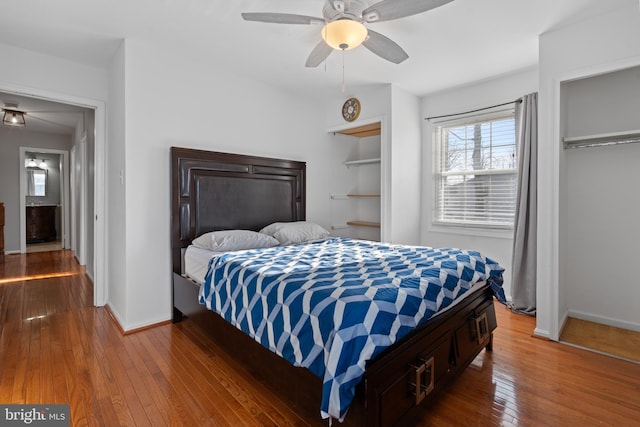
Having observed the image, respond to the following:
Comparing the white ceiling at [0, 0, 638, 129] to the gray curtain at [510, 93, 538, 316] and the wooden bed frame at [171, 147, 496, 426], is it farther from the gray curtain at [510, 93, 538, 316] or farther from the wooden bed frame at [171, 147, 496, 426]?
the wooden bed frame at [171, 147, 496, 426]

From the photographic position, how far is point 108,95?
3312 mm

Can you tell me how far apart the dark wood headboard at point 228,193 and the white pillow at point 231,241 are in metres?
0.25

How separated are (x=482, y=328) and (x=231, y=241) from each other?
6.99ft

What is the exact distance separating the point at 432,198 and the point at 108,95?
13.1 feet

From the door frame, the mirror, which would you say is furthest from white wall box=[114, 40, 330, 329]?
the mirror

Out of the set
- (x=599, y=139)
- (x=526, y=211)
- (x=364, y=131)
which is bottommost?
(x=526, y=211)

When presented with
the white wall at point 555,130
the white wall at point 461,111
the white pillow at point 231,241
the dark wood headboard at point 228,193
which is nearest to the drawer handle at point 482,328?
the white wall at point 555,130

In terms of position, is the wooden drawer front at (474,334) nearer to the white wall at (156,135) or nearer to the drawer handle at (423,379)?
the drawer handle at (423,379)

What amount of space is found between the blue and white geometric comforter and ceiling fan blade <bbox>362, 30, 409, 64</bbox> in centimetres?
151

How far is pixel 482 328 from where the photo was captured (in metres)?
2.18

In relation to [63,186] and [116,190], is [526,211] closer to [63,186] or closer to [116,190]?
[116,190]

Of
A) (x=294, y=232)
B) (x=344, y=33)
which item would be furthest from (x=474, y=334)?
(x=344, y=33)

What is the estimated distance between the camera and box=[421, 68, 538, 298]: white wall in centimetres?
344

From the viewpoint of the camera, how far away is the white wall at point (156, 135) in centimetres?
279
